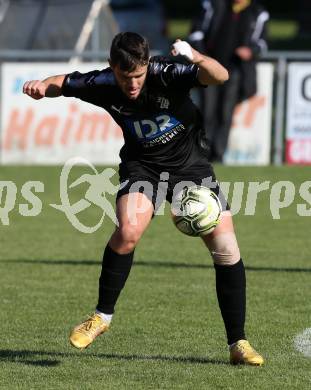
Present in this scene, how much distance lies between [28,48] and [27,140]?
3.54 meters

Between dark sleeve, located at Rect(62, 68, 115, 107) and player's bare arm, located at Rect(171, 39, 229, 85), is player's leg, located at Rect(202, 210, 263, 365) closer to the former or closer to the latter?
player's bare arm, located at Rect(171, 39, 229, 85)

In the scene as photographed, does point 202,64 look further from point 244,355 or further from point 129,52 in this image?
point 244,355

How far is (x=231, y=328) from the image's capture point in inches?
241

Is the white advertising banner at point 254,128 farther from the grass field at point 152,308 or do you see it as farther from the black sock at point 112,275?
the black sock at point 112,275

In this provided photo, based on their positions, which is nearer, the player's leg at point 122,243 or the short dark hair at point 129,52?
the short dark hair at point 129,52

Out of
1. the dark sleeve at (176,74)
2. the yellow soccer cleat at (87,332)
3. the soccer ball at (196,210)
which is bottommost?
the yellow soccer cleat at (87,332)

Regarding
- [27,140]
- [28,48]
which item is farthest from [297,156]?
[28,48]

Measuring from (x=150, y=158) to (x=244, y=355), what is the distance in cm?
115

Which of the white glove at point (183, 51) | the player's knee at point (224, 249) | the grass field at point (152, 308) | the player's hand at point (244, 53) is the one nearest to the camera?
the white glove at point (183, 51)

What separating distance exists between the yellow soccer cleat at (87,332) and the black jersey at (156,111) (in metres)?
0.86

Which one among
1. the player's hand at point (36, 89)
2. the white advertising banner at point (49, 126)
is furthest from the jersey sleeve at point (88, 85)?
the white advertising banner at point (49, 126)

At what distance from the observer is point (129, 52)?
5.82 m

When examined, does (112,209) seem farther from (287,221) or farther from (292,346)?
(292,346)

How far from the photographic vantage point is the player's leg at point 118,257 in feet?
19.9
